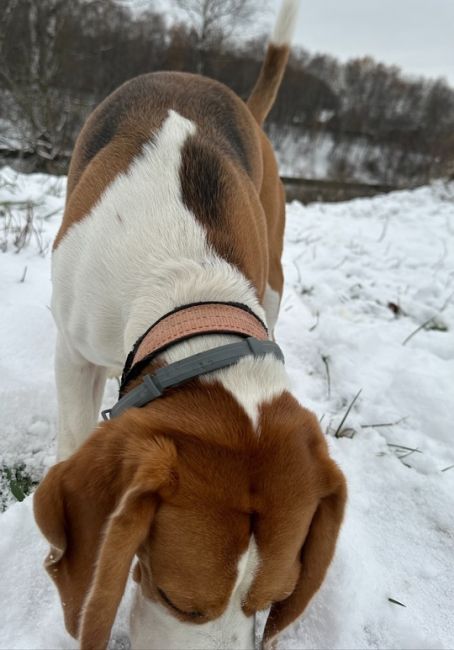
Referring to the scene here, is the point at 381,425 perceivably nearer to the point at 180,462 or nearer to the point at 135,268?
the point at 135,268

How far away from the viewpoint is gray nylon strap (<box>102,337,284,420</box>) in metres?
1.49

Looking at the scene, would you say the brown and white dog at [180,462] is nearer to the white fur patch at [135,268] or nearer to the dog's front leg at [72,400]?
the white fur patch at [135,268]

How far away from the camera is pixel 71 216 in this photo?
2424mm

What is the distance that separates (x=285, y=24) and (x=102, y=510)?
12.4ft

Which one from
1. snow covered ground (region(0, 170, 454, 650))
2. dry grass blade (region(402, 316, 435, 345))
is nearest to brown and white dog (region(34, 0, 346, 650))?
snow covered ground (region(0, 170, 454, 650))

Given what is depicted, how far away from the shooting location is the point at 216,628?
→ 4.47 ft

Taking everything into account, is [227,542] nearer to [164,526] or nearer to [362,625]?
[164,526]

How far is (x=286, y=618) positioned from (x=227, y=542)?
52 cm

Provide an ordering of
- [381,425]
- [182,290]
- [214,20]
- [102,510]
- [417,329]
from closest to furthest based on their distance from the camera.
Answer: [102,510] → [182,290] → [381,425] → [417,329] → [214,20]

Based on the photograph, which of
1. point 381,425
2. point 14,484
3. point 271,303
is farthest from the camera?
point 271,303

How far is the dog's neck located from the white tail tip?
105 inches

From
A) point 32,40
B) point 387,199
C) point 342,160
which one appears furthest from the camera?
point 342,160

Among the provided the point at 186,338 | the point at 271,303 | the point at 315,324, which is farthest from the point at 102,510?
the point at 315,324

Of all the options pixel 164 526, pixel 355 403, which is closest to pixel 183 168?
pixel 164 526
